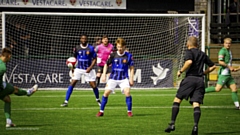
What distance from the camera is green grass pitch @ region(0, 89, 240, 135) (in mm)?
12422

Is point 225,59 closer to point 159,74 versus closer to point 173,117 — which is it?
point 173,117

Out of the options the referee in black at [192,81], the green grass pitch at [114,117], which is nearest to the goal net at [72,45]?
the green grass pitch at [114,117]

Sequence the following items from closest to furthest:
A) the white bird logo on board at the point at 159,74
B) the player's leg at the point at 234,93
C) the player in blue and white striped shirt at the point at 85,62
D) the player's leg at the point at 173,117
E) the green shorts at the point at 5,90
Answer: the player's leg at the point at 173,117, the green shorts at the point at 5,90, the player's leg at the point at 234,93, the player in blue and white striped shirt at the point at 85,62, the white bird logo on board at the point at 159,74

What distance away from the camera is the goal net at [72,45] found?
2480 cm

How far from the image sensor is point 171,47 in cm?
2566

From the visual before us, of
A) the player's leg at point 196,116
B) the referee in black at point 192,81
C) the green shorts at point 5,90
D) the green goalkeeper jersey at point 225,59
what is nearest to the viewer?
the player's leg at point 196,116

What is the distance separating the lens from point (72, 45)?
2583cm

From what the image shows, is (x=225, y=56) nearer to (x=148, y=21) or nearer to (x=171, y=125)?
(x=171, y=125)

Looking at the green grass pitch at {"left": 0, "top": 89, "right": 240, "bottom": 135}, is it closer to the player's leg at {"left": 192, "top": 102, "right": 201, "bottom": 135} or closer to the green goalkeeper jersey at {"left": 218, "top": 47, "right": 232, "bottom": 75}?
the player's leg at {"left": 192, "top": 102, "right": 201, "bottom": 135}

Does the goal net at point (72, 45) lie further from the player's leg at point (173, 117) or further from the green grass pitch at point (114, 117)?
the player's leg at point (173, 117)

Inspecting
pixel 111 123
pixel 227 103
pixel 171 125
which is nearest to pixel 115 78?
pixel 111 123

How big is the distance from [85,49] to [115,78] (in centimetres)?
379

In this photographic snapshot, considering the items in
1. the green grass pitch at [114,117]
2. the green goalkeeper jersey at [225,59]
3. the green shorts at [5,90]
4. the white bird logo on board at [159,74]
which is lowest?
the green grass pitch at [114,117]

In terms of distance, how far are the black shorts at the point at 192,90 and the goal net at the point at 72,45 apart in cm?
1269
